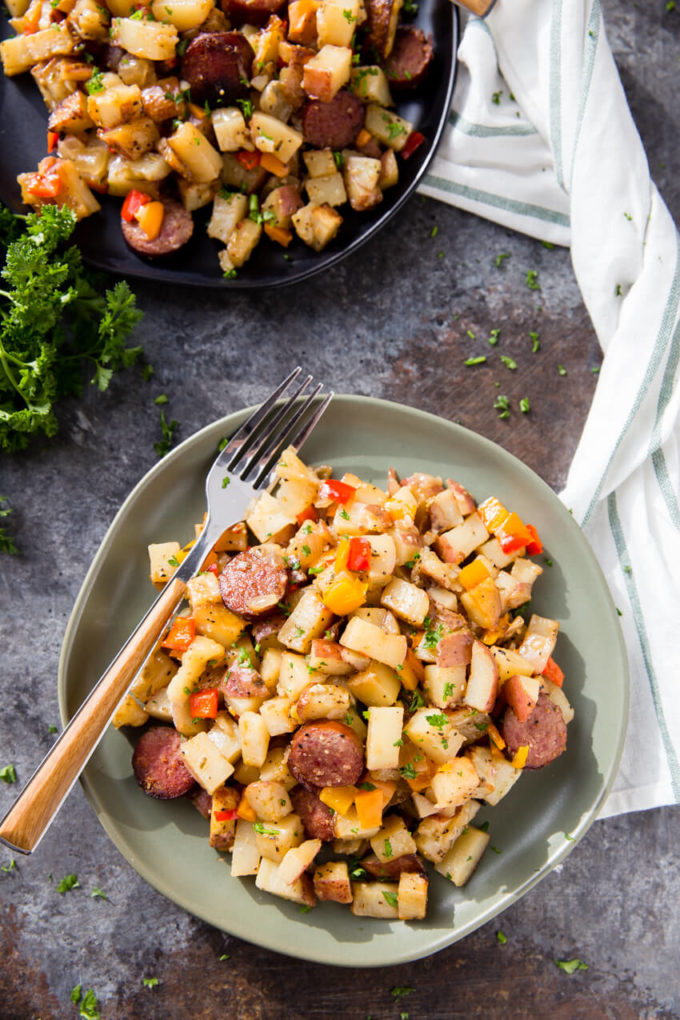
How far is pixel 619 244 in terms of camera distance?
286cm

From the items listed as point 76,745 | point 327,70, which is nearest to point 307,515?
point 76,745

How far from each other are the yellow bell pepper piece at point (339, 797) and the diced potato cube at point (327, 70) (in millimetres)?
2155

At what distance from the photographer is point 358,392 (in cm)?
306

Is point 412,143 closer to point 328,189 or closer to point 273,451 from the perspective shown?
point 328,189

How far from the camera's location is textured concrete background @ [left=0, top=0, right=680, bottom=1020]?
288 cm

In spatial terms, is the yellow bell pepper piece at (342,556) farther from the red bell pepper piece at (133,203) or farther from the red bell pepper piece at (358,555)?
the red bell pepper piece at (133,203)

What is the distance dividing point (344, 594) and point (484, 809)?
96 cm

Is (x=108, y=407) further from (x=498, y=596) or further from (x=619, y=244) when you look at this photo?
(x=619, y=244)

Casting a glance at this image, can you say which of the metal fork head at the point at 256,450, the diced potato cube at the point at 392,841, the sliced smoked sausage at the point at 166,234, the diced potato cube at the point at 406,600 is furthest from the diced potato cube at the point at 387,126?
the diced potato cube at the point at 392,841

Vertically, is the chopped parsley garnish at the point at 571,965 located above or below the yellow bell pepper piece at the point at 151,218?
below

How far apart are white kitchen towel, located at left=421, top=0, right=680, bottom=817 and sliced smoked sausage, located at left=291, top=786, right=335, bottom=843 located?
1100mm

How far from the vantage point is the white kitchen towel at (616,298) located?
2.84 metres

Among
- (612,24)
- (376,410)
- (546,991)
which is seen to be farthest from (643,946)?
(612,24)

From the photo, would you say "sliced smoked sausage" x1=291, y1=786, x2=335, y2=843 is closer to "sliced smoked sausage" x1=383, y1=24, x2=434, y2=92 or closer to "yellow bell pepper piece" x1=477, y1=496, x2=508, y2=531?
"yellow bell pepper piece" x1=477, y1=496, x2=508, y2=531
